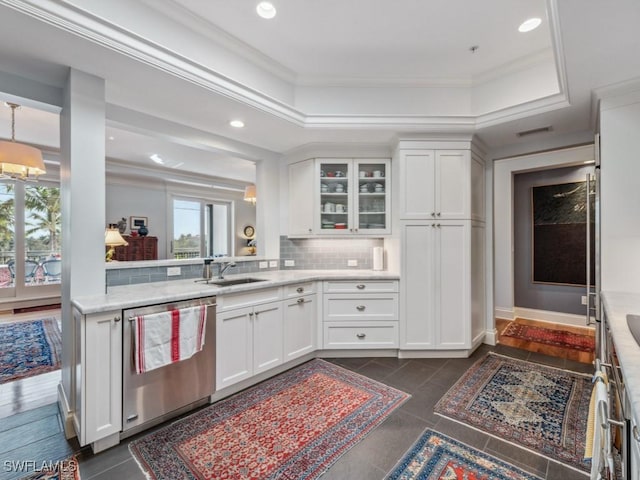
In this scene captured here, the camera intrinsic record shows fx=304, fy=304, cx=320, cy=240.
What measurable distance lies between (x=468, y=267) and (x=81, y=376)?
334 cm

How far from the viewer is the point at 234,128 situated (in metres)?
3.11

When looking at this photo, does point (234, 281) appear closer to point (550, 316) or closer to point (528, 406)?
point (528, 406)

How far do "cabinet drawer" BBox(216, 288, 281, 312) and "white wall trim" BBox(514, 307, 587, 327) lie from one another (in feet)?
13.6

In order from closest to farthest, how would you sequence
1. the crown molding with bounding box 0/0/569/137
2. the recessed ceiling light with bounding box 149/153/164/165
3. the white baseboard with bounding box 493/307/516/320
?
the crown molding with bounding box 0/0/569/137 → the white baseboard with bounding box 493/307/516/320 → the recessed ceiling light with bounding box 149/153/164/165

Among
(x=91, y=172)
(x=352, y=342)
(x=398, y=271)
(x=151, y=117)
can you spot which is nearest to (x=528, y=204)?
(x=398, y=271)

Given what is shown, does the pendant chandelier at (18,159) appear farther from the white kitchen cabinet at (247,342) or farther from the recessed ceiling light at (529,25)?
the recessed ceiling light at (529,25)

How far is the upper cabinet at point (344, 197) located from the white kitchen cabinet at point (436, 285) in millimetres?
485

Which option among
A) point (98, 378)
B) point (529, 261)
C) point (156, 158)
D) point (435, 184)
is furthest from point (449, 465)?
point (156, 158)

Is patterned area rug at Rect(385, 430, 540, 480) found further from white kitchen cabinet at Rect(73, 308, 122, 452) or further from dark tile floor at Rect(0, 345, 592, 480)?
white kitchen cabinet at Rect(73, 308, 122, 452)

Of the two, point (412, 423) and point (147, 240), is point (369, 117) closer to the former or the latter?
point (412, 423)

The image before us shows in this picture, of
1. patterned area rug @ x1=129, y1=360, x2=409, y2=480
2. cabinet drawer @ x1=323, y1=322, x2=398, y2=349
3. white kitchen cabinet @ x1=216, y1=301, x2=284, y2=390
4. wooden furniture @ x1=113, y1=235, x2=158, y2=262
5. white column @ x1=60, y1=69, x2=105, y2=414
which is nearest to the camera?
patterned area rug @ x1=129, y1=360, x2=409, y2=480

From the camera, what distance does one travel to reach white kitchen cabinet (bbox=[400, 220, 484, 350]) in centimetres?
320

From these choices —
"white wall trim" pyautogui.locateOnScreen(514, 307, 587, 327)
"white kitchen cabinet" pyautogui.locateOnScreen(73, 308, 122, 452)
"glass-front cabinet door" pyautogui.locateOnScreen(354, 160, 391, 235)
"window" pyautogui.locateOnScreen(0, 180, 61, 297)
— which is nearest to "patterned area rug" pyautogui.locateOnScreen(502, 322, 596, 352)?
"white wall trim" pyautogui.locateOnScreen(514, 307, 587, 327)

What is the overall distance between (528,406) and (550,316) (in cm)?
292
